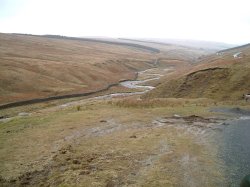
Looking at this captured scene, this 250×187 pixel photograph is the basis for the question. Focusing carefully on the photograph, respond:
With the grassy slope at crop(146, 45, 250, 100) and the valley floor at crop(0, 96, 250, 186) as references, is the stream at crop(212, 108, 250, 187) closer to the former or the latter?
the valley floor at crop(0, 96, 250, 186)

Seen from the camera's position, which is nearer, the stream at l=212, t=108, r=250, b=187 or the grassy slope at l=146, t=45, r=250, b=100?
the stream at l=212, t=108, r=250, b=187

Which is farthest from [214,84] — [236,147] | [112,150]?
[112,150]

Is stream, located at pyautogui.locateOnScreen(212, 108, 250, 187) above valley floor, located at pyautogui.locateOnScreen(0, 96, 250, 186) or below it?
above

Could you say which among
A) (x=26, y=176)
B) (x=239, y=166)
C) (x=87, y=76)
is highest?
(x=239, y=166)

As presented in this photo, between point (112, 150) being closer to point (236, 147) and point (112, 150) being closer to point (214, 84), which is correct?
point (236, 147)

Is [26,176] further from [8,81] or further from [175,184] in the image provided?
[8,81]

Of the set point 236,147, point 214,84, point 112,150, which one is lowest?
point 112,150

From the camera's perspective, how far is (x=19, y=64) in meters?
134

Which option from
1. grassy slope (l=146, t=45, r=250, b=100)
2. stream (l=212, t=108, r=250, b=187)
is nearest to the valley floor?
stream (l=212, t=108, r=250, b=187)

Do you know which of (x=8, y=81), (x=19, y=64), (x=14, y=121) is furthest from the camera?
(x=19, y=64)

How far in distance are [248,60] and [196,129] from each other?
46.4 metres

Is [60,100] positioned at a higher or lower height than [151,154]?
lower

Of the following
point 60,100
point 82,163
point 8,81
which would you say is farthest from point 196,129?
point 8,81

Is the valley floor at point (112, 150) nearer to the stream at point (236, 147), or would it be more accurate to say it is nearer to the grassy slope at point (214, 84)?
the stream at point (236, 147)
